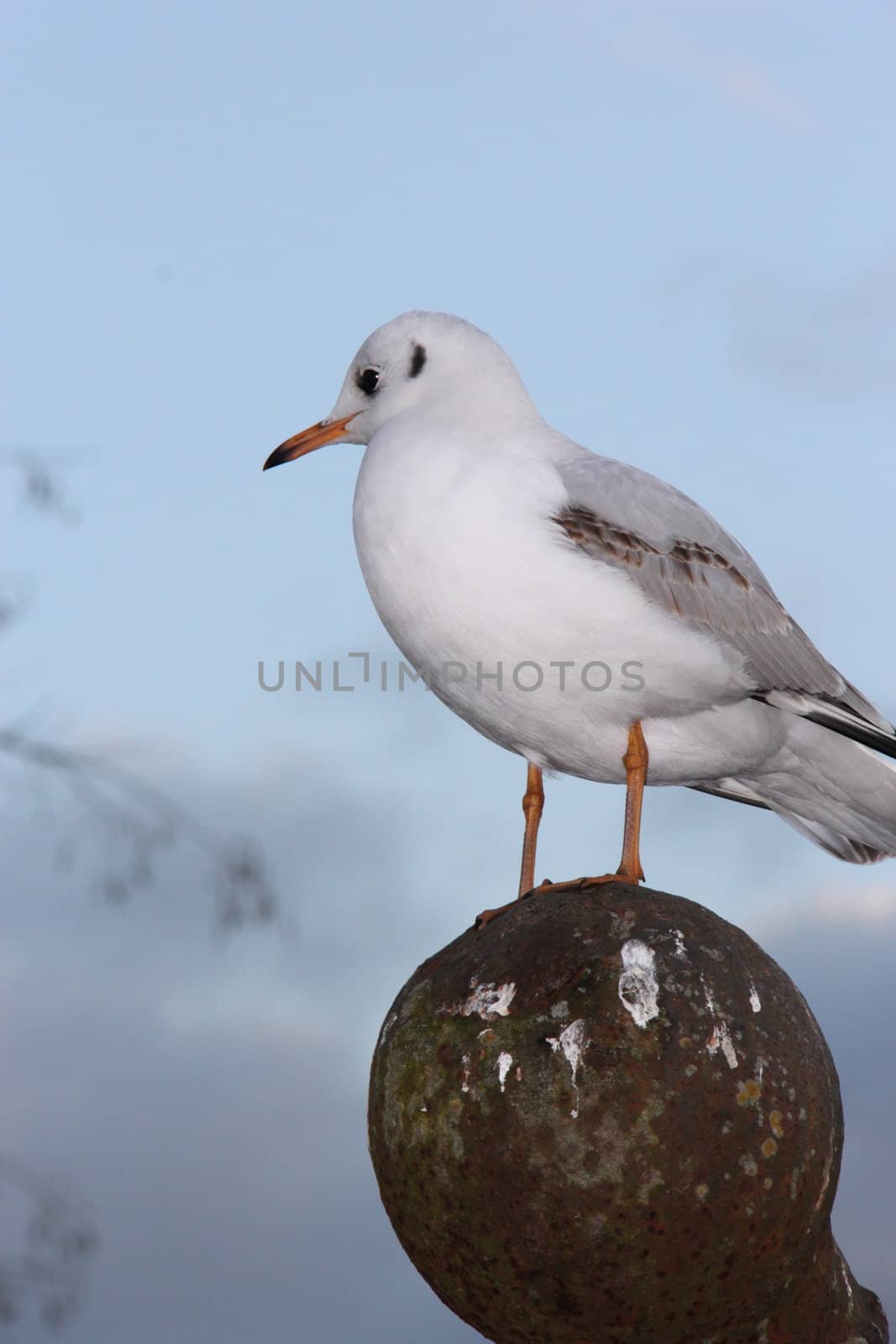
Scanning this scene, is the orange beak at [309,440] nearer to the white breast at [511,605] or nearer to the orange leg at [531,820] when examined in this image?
the white breast at [511,605]

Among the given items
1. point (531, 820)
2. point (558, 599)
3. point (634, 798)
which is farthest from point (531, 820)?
point (558, 599)

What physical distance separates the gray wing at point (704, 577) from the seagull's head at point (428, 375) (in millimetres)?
629

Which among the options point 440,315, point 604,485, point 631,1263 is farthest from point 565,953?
point 440,315

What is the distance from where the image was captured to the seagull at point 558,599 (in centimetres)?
702

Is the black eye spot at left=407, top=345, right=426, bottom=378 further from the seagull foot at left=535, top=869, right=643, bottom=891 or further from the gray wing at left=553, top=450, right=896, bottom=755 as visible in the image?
the seagull foot at left=535, top=869, right=643, bottom=891

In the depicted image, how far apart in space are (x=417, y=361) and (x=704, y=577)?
75.1 inches

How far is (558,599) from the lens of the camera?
699cm

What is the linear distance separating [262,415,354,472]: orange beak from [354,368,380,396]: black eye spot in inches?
7.6

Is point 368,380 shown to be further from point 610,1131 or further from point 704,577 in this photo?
point 610,1131

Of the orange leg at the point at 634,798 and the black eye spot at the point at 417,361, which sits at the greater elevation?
the black eye spot at the point at 417,361

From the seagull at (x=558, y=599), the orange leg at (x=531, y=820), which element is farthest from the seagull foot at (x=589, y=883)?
the orange leg at (x=531, y=820)

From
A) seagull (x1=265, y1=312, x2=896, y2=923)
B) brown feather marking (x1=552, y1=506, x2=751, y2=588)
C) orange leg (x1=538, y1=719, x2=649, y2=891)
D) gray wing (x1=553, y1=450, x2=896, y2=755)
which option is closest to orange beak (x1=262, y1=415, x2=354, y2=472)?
seagull (x1=265, y1=312, x2=896, y2=923)

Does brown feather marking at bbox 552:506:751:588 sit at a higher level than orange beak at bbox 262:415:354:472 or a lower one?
lower

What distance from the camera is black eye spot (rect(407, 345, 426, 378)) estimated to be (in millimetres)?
7953
